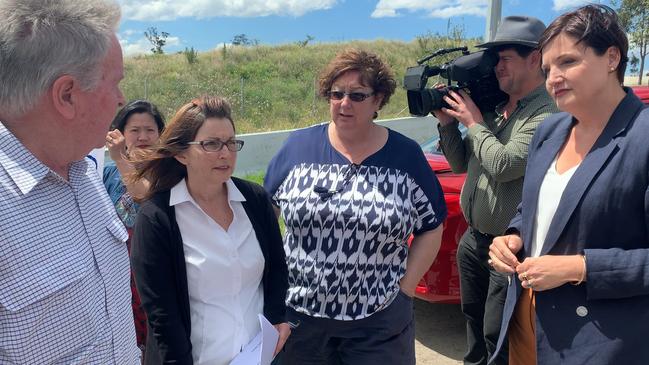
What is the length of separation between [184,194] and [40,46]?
35.0 inches

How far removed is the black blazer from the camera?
1.59 meters

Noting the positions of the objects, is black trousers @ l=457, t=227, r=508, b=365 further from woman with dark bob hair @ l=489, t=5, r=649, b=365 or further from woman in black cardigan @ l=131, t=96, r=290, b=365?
woman in black cardigan @ l=131, t=96, r=290, b=365

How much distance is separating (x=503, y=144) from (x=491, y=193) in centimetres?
25

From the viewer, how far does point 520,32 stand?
2.56 m

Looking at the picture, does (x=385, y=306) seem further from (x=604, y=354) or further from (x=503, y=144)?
(x=503, y=144)

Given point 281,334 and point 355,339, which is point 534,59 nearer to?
point 355,339

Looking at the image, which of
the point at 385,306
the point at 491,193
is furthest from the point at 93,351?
the point at 491,193

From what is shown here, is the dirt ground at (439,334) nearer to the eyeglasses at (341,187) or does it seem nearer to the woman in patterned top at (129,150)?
the eyeglasses at (341,187)

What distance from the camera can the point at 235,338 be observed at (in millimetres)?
1893

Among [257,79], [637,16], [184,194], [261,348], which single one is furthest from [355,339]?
[257,79]

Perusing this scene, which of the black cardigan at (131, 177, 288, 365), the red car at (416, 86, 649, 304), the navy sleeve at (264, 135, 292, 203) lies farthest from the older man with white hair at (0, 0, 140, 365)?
the red car at (416, 86, 649, 304)

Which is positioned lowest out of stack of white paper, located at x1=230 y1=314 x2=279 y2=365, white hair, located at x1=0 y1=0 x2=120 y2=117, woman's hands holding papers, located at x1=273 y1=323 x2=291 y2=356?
woman's hands holding papers, located at x1=273 y1=323 x2=291 y2=356

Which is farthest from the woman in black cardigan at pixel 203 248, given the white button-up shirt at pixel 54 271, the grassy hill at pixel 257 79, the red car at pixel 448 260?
the grassy hill at pixel 257 79

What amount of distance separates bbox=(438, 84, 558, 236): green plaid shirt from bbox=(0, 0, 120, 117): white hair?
1.81 meters
